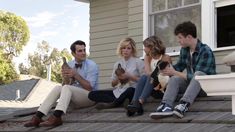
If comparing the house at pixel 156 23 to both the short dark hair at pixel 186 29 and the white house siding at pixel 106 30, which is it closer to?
the white house siding at pixel 106 30

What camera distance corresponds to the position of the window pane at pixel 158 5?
7.94 m

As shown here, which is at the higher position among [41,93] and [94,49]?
[94,49]

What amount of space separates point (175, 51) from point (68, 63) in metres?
1.87

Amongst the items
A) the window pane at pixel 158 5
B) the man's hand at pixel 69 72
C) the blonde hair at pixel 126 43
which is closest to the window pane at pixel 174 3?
the window pane at pixel 158 5

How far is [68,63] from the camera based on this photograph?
6.48 metres

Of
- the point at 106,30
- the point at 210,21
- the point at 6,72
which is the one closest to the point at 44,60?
the point at 6,72

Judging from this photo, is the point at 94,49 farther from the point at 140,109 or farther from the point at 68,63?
the point at 140,109

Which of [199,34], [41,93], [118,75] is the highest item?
[199,34]

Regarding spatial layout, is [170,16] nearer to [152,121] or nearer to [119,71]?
[119,71]

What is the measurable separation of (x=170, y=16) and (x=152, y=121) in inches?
130

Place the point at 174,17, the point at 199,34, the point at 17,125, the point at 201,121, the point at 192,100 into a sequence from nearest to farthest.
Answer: the point at 201,121, the point at 192,100, the point at 17,125, the point at 199,34, the point at 174,17

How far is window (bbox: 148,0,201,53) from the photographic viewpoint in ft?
24.4

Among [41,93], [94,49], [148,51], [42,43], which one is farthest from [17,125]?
[42,43]

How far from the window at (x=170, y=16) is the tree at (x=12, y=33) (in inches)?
1703
